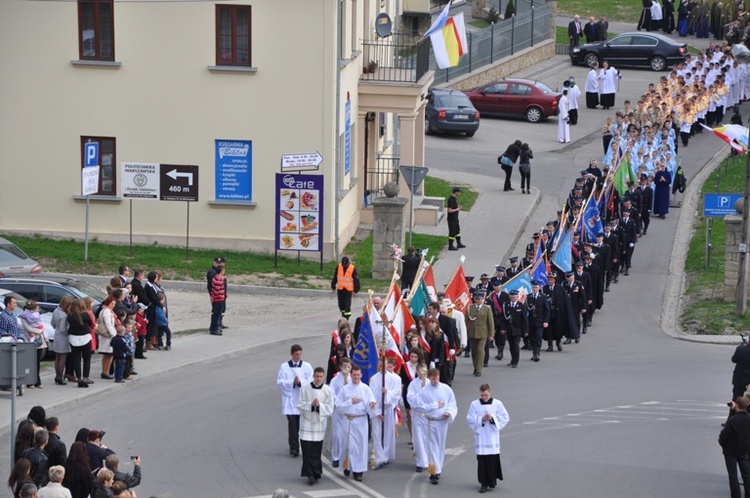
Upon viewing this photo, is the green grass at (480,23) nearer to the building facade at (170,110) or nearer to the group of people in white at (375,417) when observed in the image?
the building facade at (170,110)

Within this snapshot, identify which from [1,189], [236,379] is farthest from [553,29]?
[236,379]

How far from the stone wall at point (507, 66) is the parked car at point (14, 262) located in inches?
960

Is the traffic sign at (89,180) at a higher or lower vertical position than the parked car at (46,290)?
higher

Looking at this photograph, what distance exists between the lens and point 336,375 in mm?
18016

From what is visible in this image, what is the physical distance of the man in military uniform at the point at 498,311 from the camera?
23.9 metres

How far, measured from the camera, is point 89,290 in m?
23.7

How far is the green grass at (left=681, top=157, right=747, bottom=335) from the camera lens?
26281 mm

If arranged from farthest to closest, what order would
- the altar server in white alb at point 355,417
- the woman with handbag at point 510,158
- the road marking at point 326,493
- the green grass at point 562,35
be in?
the green grass at point 562,35, the woman with handbag at point 510,158, the altar server in white alb at point 355,417, the road marking at point 326,493

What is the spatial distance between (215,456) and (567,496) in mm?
4455

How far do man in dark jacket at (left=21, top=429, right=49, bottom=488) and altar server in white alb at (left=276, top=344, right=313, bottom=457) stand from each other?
3.91 meters

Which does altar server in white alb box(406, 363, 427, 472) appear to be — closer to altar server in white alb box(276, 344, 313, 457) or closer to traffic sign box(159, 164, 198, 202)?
altar server in white alb box(276, 344, 313, 457)

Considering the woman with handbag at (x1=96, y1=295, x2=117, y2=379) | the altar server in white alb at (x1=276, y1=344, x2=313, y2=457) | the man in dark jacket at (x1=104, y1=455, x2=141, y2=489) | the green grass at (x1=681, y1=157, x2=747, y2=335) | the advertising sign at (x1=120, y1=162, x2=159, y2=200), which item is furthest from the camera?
the advertising sign at (x1=120, y1=162, x2=159, y2=200)

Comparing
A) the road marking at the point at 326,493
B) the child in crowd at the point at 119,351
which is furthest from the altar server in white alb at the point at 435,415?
the child in crowd at the point at 119,351

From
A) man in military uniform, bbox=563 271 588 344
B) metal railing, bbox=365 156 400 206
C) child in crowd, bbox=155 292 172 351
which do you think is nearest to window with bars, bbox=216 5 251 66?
metal railing, bbox=365 156 400 206
